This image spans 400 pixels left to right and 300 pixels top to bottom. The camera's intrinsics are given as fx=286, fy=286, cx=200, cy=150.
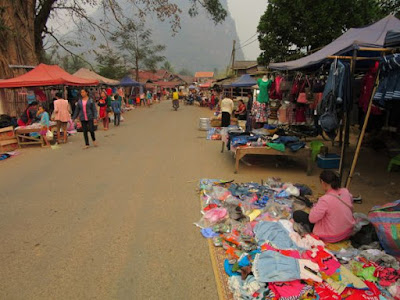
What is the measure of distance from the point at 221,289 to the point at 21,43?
642 inches

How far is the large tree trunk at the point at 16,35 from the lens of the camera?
13.2 meters

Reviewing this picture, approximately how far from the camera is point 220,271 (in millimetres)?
3205

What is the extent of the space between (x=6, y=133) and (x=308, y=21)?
52.9 feet

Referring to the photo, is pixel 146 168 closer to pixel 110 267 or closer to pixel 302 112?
pixel 110 267

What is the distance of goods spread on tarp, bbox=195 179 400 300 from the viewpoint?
2.78 metres

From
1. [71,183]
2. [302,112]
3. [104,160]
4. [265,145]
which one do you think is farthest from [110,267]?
[302,112]

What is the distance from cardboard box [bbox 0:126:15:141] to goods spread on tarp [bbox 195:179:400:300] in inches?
336

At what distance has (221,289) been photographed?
2.91 metres

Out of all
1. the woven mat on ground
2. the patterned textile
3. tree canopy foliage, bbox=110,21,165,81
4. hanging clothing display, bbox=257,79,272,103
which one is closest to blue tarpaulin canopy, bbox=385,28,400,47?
the woven mat on ground

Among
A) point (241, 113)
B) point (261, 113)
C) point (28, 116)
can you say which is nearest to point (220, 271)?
point (261, 113)

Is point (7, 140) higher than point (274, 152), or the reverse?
point (274, 152)

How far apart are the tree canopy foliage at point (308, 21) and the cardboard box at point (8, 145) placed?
15.1 metres

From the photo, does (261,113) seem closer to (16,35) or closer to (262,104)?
(262,104)

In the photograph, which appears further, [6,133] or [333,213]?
[6,133]
